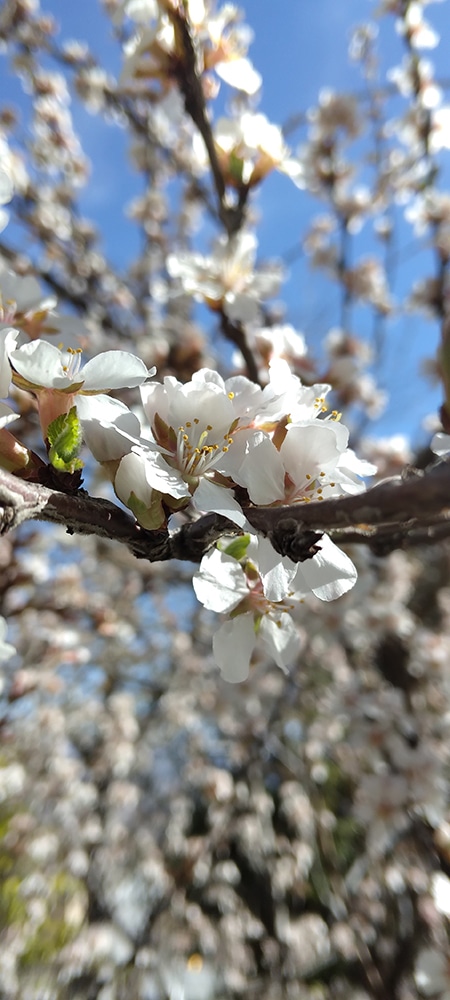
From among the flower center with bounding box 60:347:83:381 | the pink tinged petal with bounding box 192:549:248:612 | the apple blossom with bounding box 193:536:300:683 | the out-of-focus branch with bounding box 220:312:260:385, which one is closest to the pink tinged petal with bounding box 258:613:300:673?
the apple blossom with bounding box 193:536:300:683

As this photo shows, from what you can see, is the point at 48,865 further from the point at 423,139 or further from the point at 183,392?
the point at 423,139

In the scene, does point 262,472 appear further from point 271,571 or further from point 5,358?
point 5,358

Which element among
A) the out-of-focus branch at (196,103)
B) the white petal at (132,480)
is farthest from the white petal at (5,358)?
the out-of-focus branch at (196,103)

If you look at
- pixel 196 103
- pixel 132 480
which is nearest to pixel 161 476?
pixel 132 480

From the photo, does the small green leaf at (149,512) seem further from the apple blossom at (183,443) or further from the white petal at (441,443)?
the white petal at (441,443)

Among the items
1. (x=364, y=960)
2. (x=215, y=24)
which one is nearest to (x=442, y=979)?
(x=364, y=960)

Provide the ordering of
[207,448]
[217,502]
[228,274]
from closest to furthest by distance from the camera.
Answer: [217,502] < [207,448] < [228,274]

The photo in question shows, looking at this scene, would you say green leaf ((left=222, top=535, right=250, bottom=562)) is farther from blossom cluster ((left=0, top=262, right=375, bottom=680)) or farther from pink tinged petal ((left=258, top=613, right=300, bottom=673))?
pink tinged petal ((left=258, top=613, right=300, bottom=673))
